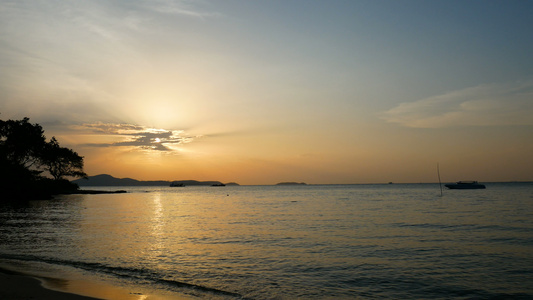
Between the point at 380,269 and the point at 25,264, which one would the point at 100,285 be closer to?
the point at 25,264

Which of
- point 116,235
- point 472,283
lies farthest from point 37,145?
point 472,283

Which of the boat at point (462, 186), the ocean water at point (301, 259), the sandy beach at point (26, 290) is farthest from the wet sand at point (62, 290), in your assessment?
the boat at point (462, 186)

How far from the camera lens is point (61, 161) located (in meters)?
136

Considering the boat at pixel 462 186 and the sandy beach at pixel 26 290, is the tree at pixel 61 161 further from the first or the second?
the boat at pixel 462 186

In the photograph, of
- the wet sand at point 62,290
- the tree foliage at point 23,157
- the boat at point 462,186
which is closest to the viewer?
the wet sand at point 62,290

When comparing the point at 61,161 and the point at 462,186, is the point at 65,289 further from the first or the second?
the point at 462,186

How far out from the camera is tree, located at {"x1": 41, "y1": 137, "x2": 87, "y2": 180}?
123000 millimetres

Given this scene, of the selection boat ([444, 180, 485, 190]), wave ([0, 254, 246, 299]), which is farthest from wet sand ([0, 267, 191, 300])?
boat ([444, 180, 485, 190])

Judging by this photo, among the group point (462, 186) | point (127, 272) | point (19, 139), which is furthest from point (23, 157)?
point (462, 186)

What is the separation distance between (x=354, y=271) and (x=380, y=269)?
1.50 m

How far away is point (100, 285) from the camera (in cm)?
1466

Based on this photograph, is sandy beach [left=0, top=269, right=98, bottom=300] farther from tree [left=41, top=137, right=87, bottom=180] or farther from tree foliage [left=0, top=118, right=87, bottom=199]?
tree [left=41, top=137, right=87, bottom=180]

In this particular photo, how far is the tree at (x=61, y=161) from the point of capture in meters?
123

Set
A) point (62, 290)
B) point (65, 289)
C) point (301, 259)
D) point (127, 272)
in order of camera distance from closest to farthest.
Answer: point (62, 290) < point (65, 289) < point (127, 272) < point (301, 259)
